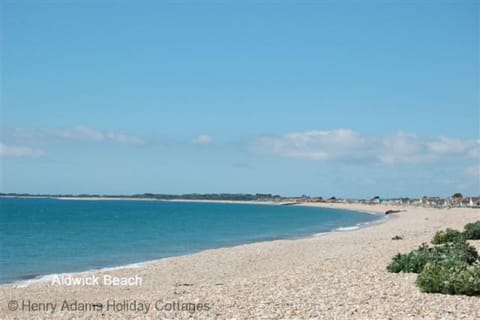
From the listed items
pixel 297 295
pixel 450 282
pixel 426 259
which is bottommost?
pixel 297 295

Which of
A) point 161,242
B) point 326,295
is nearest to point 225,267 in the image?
point 326,295

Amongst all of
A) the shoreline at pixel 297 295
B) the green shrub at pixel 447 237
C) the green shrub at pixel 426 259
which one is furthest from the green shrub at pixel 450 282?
the green shrub at pixel 447 237

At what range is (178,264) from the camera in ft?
72.5

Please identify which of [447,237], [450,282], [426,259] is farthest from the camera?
[447,237]

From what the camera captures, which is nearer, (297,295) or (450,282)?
(297,295)

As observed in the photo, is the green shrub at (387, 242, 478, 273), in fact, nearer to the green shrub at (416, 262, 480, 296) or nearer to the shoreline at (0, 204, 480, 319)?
the shoreline at (0, 204, 480, 319)

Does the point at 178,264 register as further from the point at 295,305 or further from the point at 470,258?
the point at 295,305

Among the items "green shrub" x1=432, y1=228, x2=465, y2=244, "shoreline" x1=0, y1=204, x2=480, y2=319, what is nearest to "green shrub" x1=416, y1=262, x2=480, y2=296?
"shoreline" x1=0, y1=204, x2=480, y2=319

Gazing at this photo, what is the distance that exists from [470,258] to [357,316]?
705cm

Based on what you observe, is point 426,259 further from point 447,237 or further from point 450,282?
point 447,237

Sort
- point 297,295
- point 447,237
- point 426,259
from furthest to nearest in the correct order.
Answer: point 447,237 → point 426,259 → point 297,295

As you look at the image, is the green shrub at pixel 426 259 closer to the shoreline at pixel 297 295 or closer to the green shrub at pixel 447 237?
the shoreline at pixel 297 295

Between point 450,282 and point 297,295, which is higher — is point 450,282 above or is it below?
above

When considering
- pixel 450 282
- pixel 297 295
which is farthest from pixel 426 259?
pixel 297 295
